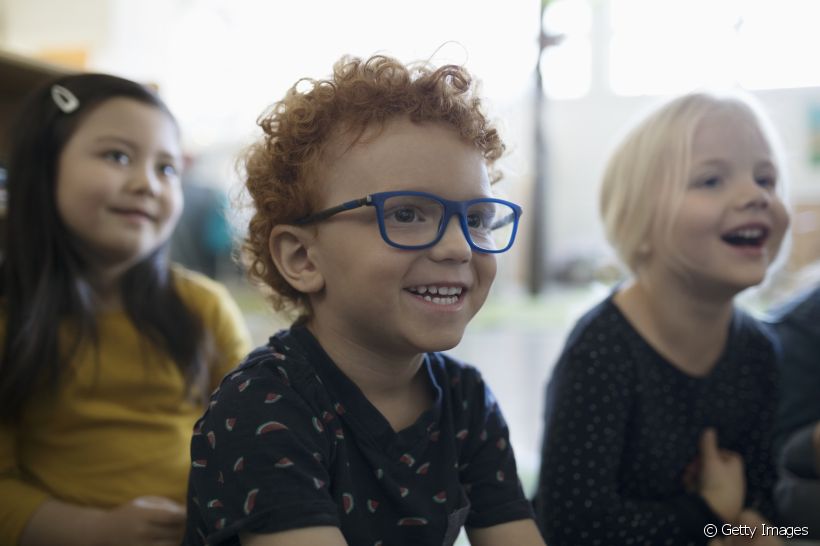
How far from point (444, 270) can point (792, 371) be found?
3.41 ft

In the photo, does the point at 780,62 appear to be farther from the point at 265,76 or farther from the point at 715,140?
the point at 265,76

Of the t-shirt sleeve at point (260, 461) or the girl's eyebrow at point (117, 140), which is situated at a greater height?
the girl's eyebrow at point (117, 140)

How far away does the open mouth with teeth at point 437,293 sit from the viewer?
2.64ft

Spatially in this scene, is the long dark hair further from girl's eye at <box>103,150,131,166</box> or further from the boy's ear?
the boy's ear

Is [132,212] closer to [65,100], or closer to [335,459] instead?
[65,100]

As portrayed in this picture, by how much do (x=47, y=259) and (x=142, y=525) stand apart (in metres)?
0.47

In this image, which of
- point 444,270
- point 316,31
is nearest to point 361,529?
point 444,270

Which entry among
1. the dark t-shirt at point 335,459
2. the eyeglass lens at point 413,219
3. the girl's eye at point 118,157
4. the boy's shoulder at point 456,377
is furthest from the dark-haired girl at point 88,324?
the eyeglass lens at point 413,219

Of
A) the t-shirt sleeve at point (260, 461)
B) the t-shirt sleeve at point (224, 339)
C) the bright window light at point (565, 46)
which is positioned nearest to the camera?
the t-shirt sleeve at point (260, 461)

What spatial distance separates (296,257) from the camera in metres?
0.87

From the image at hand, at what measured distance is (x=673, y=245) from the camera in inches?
46.4

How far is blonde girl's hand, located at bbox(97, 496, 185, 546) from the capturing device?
1028mm

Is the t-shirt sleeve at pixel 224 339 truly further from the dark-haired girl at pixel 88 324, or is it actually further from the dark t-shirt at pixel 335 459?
the dark t-shirt at pixel 335 459

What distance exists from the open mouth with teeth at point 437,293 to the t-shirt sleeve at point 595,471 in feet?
1.34
